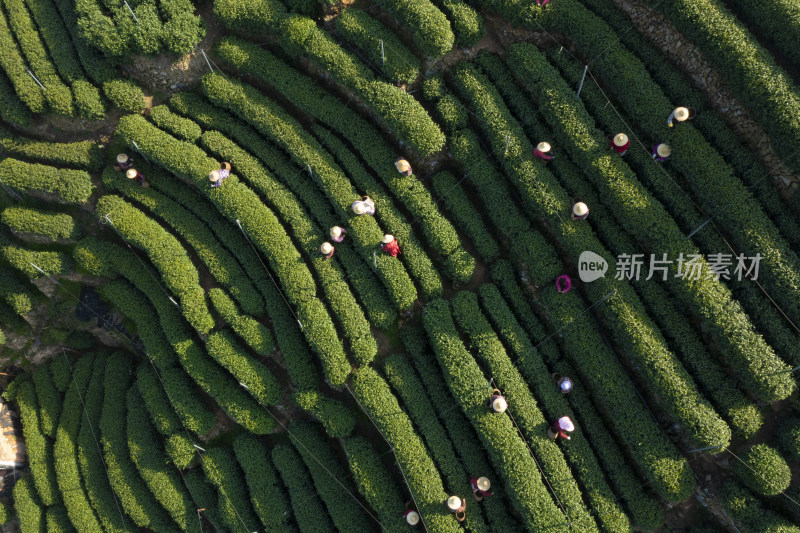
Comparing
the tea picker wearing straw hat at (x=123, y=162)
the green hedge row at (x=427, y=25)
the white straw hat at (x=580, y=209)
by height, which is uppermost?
the tea picker wearing straw hat at (x=123, y=162)

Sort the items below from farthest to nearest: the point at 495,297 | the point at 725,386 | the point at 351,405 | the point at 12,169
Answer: the point at 12,169, the point at 351,405, the point at 495,297, the point at 725,386

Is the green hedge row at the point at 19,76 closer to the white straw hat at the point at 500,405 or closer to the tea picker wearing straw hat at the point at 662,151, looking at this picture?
the white straw hat at the point at 500,405

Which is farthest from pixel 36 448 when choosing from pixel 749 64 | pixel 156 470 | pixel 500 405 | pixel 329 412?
pixel 749 64

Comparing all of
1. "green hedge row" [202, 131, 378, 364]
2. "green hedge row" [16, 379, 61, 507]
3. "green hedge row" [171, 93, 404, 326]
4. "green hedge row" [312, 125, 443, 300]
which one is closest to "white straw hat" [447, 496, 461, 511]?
"green hedge row" [202, 131, 378, 364]

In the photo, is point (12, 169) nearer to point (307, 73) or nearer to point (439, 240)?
point (307, 73)

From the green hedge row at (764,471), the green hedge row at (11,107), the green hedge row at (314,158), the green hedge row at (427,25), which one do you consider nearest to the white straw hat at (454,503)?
the green hedge row at (314,158)

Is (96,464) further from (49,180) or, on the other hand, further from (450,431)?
(450,431)

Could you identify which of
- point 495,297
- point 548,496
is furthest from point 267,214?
point 548,496
